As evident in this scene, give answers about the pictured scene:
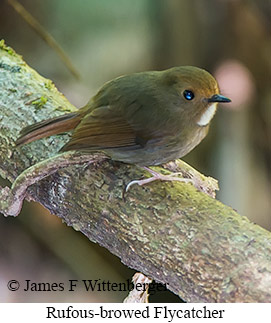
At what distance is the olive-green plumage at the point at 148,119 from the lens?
188 centimetres

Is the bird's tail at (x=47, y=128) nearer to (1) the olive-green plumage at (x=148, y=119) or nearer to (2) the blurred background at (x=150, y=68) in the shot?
(1) the olive-green plumage at (x=148, y=119)

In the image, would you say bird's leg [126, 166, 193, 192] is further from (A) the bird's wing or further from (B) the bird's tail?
(B) the bird's tail

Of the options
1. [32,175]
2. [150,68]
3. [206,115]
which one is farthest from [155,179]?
[150,68]

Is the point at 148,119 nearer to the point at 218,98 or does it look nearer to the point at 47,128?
the point at 218,98

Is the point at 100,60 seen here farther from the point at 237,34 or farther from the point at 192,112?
the point at 192,112

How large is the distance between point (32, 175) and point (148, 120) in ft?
1.46

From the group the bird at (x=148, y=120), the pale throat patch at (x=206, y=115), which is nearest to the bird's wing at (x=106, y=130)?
the bird at (x=148, y=120)

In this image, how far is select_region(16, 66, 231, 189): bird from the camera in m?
1.88

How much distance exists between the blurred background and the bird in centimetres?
132

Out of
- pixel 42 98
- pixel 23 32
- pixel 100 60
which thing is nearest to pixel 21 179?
pixel 42 98

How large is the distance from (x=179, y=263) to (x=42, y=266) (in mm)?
1733

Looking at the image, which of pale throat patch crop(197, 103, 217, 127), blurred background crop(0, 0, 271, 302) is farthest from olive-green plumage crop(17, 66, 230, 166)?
blurred background crop(0, 0, 271, 302)

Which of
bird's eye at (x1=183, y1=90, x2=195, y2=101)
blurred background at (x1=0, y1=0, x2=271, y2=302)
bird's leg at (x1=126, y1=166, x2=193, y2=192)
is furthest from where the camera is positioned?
blurred background at (x1=0, y1=0, x2=271, y2=302)
